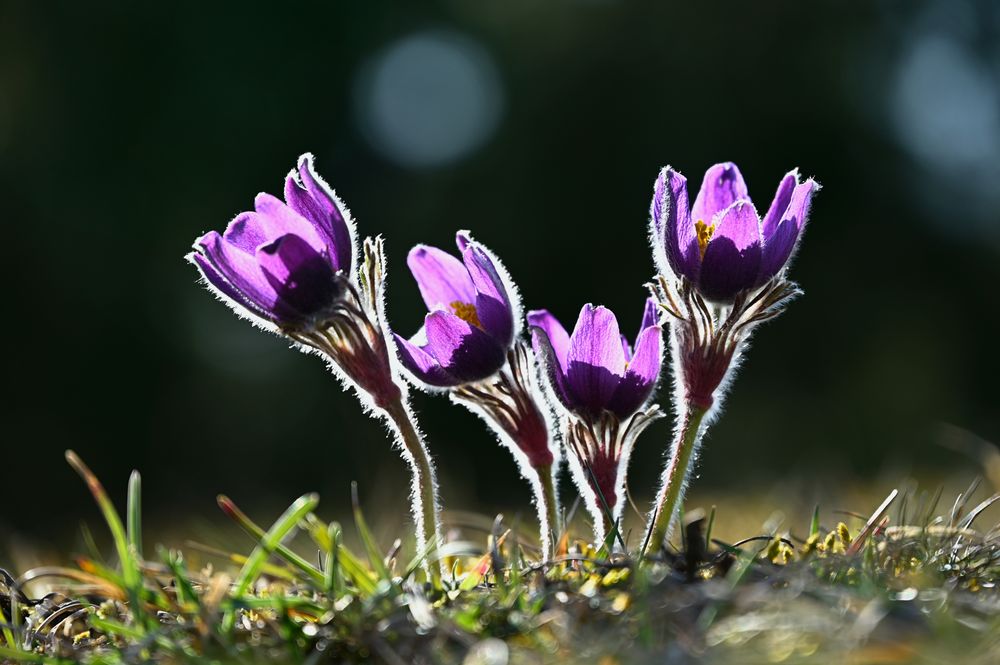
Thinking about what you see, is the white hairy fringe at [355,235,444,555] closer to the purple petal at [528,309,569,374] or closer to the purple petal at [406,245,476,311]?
the purple petal at [406,245,476,311]

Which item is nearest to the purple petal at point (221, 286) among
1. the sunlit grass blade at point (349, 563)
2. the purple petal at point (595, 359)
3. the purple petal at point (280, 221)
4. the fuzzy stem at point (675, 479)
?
the purple petal at point (280, 221)

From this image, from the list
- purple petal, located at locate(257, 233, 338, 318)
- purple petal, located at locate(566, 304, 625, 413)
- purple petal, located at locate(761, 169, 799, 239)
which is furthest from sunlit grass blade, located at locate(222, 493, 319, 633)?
purple petal, located at locate(761, 169, 799, 239)

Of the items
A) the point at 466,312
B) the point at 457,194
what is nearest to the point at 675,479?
the point at 466,312

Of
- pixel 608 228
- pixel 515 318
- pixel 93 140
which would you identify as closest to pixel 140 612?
pixel 515 318

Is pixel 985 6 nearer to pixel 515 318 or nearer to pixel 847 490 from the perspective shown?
pixel 847 490

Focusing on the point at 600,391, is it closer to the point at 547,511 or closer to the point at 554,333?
the point at 554,333
